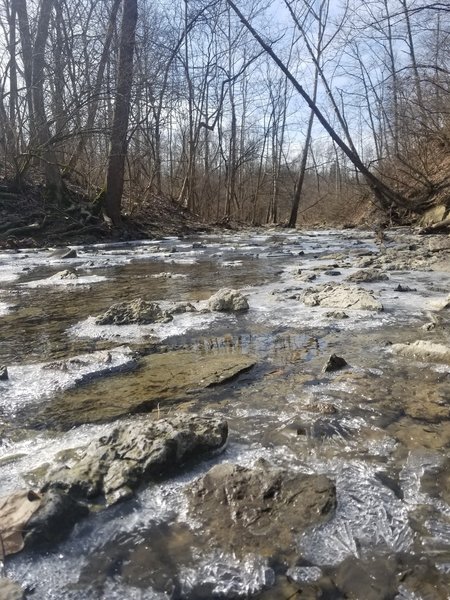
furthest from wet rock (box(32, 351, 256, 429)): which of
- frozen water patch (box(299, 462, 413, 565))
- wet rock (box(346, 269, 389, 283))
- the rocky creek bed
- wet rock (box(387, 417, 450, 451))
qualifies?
wet rock (box(346, 269, 389, 283))

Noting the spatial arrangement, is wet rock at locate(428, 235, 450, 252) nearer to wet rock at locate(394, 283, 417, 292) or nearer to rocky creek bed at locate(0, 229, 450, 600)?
wet rock at locate(394, 283, 417, 292)

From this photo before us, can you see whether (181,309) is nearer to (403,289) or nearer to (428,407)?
(403,289)

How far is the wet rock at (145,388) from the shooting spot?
6.50ft

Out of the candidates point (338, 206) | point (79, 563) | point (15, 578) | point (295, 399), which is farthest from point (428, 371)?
point (338, 206)

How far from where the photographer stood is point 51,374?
2408 mm

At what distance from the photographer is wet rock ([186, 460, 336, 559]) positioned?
48.4 inches

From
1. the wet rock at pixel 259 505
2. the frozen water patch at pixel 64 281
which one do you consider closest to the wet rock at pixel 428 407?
the wet rock at pixel 259 505

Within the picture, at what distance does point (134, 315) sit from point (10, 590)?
8.01 ft

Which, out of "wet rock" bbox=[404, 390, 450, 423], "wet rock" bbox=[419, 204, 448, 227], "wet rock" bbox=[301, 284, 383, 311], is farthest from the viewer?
"wet rock" bbox=[419, 204, 448, 227]

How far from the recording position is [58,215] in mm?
11453

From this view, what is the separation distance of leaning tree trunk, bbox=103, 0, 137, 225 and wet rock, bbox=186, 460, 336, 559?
432 inches

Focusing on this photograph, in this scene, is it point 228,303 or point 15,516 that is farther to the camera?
point 228,303

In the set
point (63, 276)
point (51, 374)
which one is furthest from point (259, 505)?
point (63, 276)

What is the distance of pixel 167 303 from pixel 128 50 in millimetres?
9814
